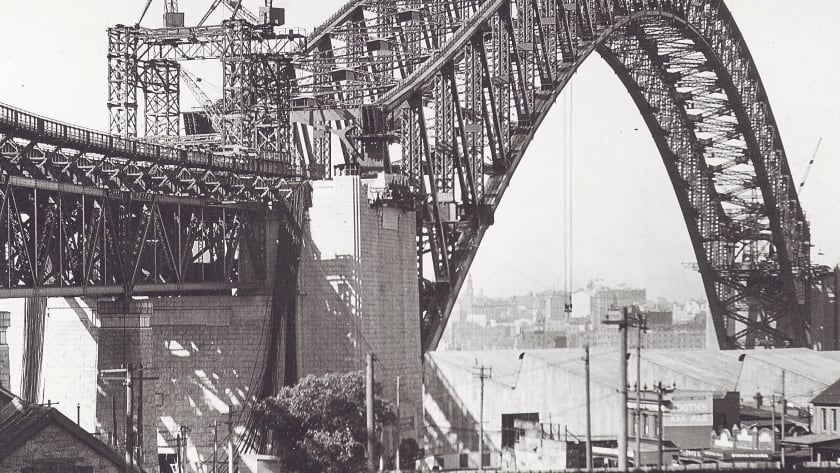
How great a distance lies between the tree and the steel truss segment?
18.0 m

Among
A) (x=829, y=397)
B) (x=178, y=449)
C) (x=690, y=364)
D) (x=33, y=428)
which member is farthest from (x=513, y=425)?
(x=33, y=428)

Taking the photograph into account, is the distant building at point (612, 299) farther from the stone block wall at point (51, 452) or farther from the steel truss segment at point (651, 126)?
the stone block wall at point (51, 452)

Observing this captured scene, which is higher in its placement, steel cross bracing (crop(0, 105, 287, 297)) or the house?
steel cross bracing (crop(0, 105, 287, 297))

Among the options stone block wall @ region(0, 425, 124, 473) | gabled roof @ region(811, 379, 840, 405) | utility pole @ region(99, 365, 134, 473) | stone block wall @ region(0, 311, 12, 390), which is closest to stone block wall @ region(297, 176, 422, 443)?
utility pole @ region(99, 365, 134, 473)

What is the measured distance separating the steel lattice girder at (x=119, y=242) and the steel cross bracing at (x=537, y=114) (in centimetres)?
800

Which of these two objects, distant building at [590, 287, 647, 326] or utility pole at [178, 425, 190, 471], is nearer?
utility pole at [178, 425, 190, 471]

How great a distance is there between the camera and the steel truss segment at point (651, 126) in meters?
83.4

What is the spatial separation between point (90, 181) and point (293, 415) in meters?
13.3

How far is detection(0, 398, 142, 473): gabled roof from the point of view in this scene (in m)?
53.9

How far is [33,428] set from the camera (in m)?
54.2

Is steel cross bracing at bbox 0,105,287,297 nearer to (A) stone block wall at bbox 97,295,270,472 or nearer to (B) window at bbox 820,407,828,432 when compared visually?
(A) stone block wall at bbox 97,295,270,472

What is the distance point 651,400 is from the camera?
7781 cm

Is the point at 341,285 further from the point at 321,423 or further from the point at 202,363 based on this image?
the point at 321,423

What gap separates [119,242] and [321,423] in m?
12.2
